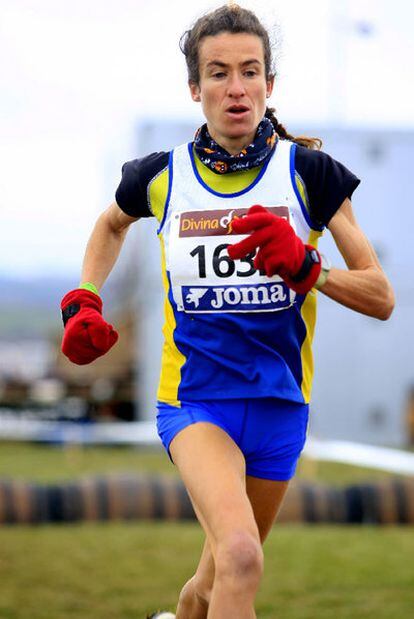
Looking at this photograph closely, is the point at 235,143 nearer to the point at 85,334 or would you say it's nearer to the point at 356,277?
the point at 356,277

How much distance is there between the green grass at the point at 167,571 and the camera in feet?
23.8

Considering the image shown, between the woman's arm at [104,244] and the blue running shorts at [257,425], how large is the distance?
1.95 feet

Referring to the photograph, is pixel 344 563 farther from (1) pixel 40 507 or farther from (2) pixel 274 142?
(2) pixel 274 142

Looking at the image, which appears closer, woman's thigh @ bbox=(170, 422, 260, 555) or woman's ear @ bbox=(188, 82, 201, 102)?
woman's thigh @ bbox=(170, 422, 260, 555)

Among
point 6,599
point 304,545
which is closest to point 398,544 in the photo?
point 304,545

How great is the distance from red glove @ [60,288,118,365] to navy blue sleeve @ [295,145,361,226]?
806 mm

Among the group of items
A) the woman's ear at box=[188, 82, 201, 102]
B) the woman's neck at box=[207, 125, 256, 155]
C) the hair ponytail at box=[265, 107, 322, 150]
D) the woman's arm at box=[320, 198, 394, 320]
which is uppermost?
the woman's ear at box=[188, 82, 201, 102]

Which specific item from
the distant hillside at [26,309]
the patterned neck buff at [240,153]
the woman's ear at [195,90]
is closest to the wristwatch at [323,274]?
the patterned neck buff at [240,153]

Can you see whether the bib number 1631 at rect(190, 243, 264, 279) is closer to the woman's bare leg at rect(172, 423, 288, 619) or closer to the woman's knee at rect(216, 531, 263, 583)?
the woman's bare leg at rect(172, 423, 288, 619)

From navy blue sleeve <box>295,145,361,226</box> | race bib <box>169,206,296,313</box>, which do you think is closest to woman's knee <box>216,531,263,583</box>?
race bib <box>169,206,296,313</box>

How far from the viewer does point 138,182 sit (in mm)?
4426

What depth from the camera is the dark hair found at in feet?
14.0

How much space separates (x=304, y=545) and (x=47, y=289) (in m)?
90.1

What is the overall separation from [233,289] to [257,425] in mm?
482
